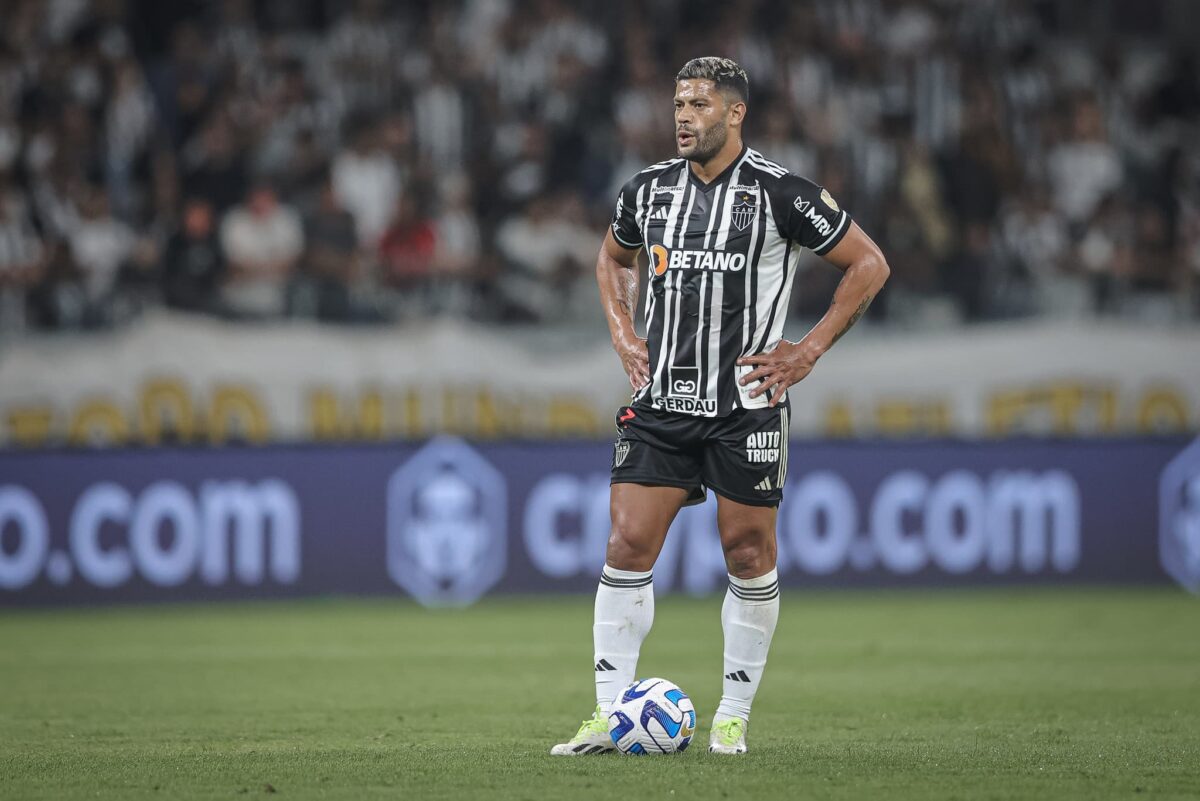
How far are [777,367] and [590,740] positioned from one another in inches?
60.7

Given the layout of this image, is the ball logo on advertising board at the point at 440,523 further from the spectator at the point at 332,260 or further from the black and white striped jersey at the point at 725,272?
the black and white striped jersey at the point at 725,272

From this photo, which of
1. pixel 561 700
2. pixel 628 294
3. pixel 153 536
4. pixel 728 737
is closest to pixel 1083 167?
pixel 153 536

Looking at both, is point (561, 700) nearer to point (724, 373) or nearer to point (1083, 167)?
point (724, 373)

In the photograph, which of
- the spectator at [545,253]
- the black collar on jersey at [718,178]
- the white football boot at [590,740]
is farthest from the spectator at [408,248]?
the white football boot at [590,740]

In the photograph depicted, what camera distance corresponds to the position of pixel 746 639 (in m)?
6.82

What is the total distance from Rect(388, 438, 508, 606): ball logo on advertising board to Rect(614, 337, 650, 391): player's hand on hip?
6888 mm

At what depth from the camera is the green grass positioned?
20.0ft

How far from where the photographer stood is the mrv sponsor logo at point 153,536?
1304 cm

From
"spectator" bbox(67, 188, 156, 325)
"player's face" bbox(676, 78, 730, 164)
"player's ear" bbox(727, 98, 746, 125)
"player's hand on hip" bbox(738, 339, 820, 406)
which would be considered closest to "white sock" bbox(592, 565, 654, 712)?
"player's hand on hip" bbox(738, 339, 820, 406)

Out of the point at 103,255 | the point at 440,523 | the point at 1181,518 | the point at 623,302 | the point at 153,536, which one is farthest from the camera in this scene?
the point at 1181,518

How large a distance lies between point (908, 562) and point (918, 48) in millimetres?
5973

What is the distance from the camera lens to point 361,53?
55.6 feet

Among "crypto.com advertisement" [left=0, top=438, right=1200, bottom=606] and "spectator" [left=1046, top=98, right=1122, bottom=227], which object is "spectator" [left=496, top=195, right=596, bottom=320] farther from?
"spectator" [left=1046, top=98, right=1122, bottom=227]

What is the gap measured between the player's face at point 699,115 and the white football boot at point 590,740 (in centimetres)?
213
